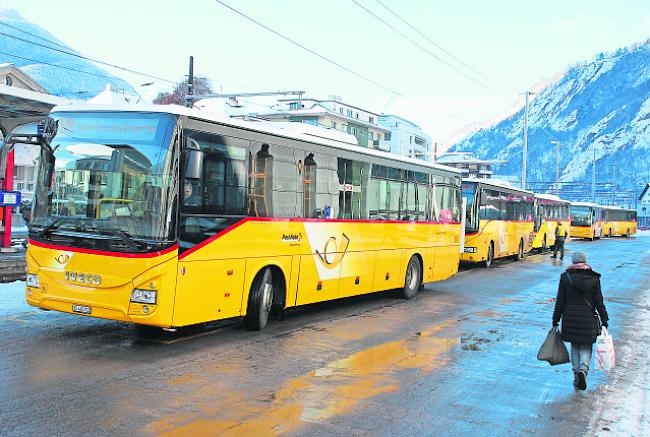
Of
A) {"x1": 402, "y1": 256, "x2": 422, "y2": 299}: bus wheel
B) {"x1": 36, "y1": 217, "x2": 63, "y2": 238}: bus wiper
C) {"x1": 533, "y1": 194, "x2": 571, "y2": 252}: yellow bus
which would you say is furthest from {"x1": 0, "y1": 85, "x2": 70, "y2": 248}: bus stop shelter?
{"x1": 533, "y1": 194, "x2": 571, "y2": 252}: yellow bus

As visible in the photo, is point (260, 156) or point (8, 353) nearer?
point (8, 353)

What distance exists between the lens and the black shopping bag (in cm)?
816

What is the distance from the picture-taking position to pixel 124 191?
8695 millimetres

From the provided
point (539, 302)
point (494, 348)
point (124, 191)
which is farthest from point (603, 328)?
point (539, 302)

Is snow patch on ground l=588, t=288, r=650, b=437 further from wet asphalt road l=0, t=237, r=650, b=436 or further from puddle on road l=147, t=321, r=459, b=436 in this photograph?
puddle on road l=147, t=321, r=459, b=436

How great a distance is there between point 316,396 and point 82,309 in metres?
3.44

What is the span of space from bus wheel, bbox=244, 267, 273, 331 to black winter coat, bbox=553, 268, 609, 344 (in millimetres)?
4525

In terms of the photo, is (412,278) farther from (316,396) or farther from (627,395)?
(316,396)

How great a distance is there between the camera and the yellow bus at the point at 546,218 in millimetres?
37594

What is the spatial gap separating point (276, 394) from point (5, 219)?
16.6m

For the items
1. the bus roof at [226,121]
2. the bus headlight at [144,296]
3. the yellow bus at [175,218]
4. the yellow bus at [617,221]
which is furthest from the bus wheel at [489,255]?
the yellow bus at [617,221]

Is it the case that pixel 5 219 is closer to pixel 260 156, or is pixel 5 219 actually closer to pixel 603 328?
pixel 260 156

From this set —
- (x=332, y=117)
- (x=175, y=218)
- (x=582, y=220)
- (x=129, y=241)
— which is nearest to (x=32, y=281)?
(x=129, y=241)

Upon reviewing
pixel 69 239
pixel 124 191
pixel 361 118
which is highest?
pixel 361 118
